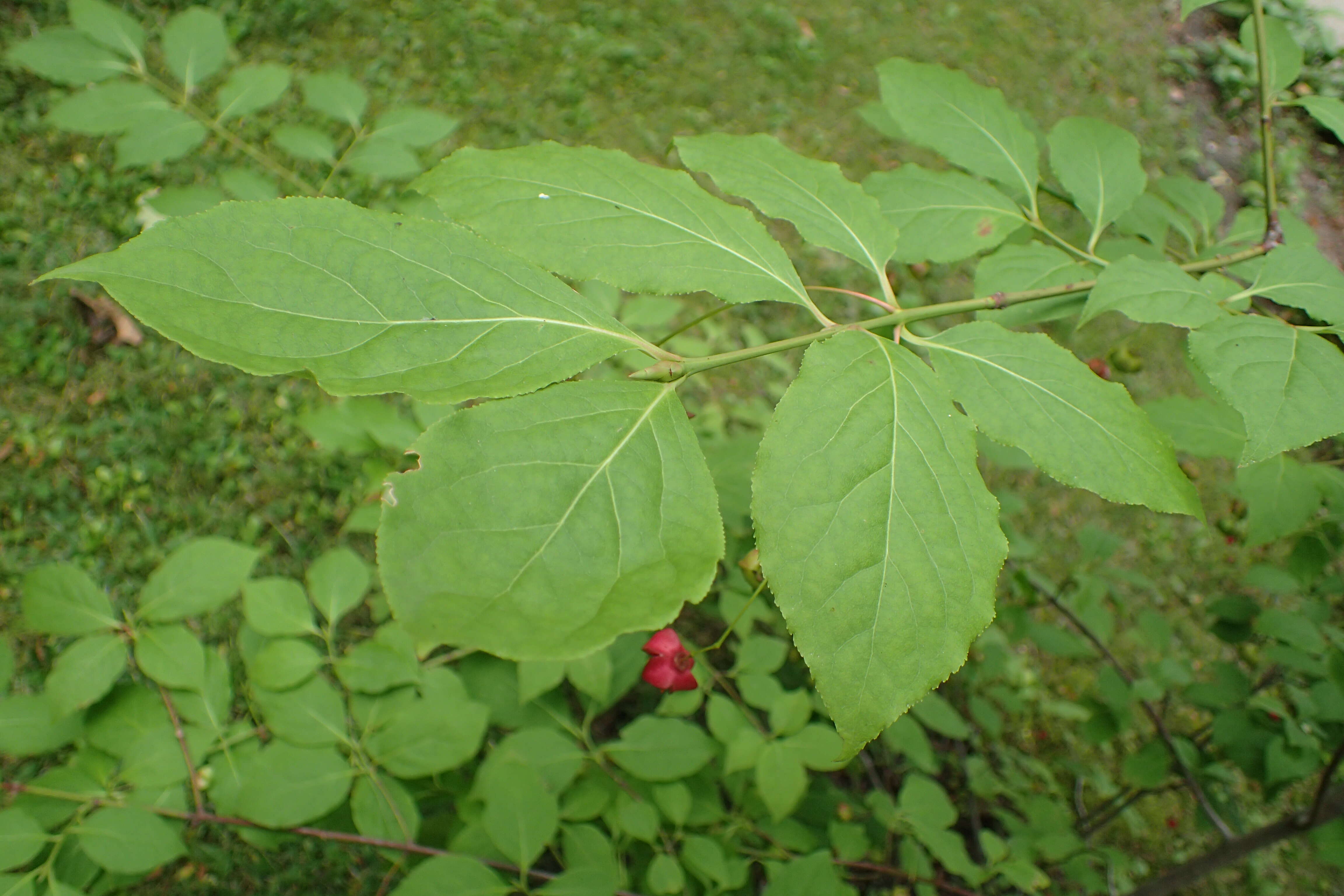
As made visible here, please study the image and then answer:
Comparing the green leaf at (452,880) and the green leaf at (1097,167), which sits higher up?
the green leaf at (1097,167)

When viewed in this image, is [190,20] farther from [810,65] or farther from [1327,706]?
[810,65]

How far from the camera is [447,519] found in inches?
28.0

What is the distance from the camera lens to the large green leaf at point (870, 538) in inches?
29.8

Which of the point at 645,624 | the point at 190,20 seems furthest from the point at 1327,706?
the point at 190,20

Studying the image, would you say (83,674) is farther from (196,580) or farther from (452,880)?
(452,880)

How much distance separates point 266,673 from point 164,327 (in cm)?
119

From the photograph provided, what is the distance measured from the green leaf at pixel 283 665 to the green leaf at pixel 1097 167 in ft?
6.01

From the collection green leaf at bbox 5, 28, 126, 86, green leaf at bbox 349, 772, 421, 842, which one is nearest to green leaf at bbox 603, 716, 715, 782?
green leaf at bbox 349, 772, 421, 842

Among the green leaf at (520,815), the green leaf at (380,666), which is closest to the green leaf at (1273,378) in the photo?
the green leaf at (520,815)

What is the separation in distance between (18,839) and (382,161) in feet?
5.31

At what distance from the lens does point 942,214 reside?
1.45 metres

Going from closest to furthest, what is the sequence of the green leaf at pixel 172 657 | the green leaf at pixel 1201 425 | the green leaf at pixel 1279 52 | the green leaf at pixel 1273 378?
the green leaf at pixel 1273 378
the green leaf at pixel 1279 52
the green leaf at pixel 172 657
the green leaf at pixel 1201 425

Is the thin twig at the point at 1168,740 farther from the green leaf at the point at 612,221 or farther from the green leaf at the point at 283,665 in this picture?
the green leaf at the point at 283,665

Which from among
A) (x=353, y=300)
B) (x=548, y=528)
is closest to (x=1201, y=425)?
(x=548, y=528)
